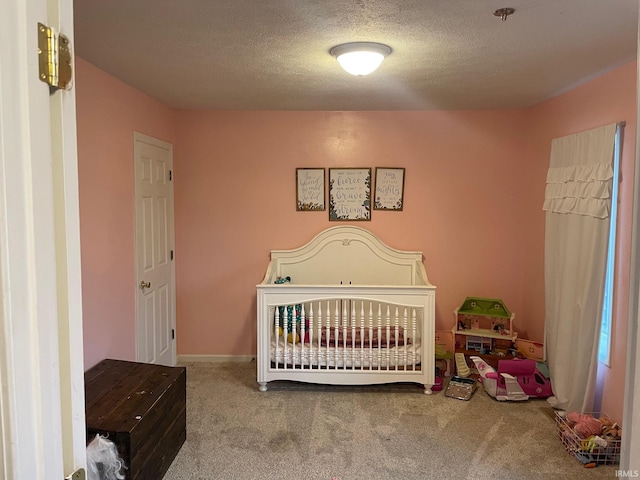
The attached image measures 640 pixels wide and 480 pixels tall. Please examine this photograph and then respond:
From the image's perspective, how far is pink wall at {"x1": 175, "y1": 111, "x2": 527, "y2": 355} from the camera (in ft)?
13.9

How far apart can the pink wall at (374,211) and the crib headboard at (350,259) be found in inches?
4.3

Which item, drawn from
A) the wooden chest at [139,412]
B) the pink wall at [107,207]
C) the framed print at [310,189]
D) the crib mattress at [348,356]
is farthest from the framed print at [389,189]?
the wooden chest at [139,412]

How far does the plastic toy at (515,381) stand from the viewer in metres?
3.48

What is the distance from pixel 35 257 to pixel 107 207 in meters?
2.46

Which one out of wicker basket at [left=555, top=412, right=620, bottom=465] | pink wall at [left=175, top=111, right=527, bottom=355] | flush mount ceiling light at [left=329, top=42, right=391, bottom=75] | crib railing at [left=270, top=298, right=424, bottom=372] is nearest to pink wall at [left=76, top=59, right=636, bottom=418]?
pink wall at [left=175, top=111, right=527, bottom=355]

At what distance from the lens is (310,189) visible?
4.29 meters

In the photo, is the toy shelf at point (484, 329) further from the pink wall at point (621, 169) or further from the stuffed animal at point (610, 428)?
the stuffed animal at point (610, 428)

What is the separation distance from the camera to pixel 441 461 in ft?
8.79

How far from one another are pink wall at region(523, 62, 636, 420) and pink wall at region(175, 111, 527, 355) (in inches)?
8.0

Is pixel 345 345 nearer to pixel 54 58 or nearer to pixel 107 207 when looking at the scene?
pixel 107 207

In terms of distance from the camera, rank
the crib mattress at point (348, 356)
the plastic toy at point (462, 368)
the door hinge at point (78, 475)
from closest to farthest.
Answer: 1. the door hinge at point (78, 475)
2. the crib mattress at point (348, 356)
3. the plastic toy at point (462, 368)

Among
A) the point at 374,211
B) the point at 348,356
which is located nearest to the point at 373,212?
the point at 374,211

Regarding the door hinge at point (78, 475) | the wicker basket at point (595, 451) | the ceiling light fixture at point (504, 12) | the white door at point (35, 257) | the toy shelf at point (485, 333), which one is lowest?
the wicker basket at point (595, 451)

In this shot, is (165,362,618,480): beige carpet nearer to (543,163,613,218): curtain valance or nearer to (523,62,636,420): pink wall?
(523,62,636,420): pink wall
